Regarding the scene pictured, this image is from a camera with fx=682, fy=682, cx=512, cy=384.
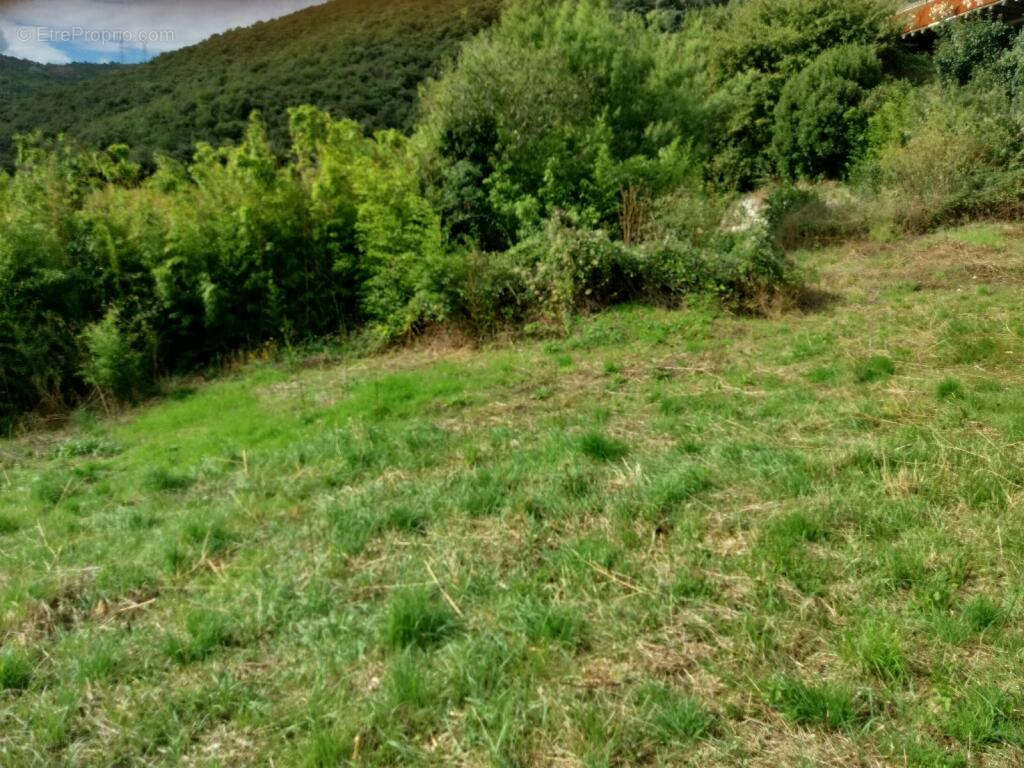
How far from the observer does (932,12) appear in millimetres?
18281

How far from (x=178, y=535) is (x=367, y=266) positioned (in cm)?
588

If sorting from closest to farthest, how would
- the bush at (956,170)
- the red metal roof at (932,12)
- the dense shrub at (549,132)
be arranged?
the dense shrub at (549,132), the bush at (956,170), the red metal roof at (932,12)

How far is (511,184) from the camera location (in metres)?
9.76

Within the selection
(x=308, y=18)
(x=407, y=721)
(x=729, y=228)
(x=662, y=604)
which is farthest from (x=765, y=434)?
(x=308, y=18)

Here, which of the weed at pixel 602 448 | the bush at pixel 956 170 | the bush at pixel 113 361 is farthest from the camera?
the bush at pixel 956 170

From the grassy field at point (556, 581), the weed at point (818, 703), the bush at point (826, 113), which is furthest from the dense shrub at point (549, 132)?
the weed at point (818, 703)

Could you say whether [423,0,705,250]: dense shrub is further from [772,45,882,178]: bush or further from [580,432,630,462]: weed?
[772,45,882,178]: bush

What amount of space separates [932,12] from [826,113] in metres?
5.09

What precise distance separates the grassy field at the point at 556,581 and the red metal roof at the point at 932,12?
53.1 ft

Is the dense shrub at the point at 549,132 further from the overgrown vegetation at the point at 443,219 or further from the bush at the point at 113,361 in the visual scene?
the bush at the point at 113,361

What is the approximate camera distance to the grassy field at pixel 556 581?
2.16 m

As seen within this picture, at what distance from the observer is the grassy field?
7.10ft

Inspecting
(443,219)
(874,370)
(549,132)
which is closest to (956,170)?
(549,132)

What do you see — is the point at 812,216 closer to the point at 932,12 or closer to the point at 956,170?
the point at 956,170
